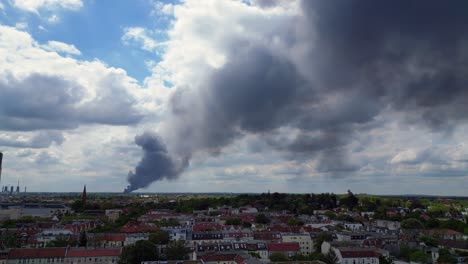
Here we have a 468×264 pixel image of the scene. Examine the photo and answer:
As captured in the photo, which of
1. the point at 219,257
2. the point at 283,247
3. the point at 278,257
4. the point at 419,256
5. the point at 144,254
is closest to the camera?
the point at 144,254

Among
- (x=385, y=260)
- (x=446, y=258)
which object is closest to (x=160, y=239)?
(x=385, y=260)

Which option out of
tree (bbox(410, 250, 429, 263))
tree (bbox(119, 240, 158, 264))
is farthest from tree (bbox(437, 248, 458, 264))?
tree (bbox(119, 240, 158, 264))

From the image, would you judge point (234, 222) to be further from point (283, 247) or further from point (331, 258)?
point (331, 258)

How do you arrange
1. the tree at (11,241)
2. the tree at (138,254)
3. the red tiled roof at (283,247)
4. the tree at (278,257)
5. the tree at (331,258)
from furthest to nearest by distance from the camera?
the tree at (11,241), the red tiled roof at (283,247), the tree at (278,257), the tree at (331,258), the tree at (138,254)

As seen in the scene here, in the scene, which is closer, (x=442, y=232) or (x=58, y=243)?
(x=58, y=243)

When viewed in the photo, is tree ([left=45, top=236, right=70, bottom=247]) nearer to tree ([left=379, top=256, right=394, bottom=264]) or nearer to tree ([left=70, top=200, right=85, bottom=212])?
tree ([left=379, top=256, right=394, bottom=264])

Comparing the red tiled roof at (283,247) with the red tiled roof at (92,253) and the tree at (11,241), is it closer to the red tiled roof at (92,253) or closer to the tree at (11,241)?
the red tiled roof at (92,253)

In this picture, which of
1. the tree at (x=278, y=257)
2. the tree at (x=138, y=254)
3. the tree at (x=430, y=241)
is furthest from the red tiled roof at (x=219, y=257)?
the tree at (x=430, y=241)

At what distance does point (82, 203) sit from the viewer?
193 meters

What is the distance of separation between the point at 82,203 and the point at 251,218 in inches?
3770

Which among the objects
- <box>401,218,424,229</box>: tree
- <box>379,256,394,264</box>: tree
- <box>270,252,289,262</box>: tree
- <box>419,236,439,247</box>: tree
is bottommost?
<box>379,256,394,264</box>: tree

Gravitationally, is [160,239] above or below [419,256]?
above

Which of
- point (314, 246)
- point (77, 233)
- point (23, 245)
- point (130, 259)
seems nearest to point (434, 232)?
point (314, 246)

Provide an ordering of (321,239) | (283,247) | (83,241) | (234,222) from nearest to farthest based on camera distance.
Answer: (283,247) → (321,239) → (83,241) → (234,222)
